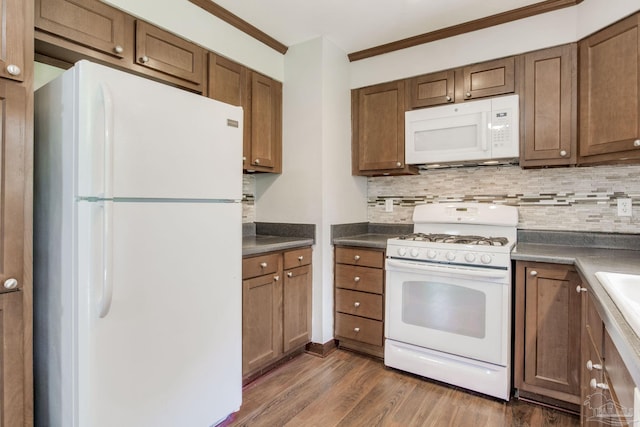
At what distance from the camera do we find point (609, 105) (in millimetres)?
1967

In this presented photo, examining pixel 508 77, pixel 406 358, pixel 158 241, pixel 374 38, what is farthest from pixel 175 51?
pixel 406 358

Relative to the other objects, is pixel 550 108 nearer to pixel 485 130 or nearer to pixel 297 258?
pixel 485 130

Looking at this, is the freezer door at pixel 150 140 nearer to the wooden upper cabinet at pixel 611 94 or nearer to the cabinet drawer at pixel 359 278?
the cabinet drawer at pixel 359 278

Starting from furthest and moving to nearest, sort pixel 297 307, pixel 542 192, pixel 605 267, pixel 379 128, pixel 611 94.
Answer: pixel 379 128
pixel 297 307
pixel 542 192
pixel 611 94
pixel 605 267

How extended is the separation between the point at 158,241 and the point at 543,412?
7.32ft

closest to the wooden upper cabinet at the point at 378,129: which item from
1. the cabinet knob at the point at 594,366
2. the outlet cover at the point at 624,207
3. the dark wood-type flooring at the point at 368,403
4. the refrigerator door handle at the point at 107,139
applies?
the outlet cover at the point at 624,207

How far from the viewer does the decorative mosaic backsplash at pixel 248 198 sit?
2945 mm

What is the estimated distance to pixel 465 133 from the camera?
2500mm

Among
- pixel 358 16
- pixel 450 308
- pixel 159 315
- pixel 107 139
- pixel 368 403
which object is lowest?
pixel 368 403

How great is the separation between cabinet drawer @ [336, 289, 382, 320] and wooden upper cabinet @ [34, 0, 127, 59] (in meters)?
2.12

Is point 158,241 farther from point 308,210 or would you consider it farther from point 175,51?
point 308,210

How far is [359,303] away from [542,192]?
5.04 ft

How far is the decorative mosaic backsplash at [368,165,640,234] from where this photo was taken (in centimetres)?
225

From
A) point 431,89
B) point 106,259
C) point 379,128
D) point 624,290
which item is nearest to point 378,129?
point 379,128
